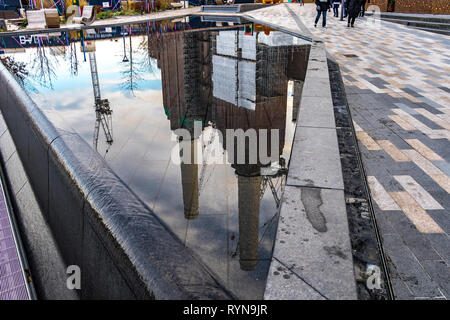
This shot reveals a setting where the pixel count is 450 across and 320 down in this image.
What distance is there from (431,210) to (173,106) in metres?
5.13

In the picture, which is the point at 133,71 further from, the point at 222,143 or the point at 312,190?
the point at 312,190

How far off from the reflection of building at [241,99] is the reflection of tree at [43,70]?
306 centimetres

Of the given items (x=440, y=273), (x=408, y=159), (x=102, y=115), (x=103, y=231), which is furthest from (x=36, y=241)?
(x=408, y=159)

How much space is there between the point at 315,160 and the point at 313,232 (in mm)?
1285

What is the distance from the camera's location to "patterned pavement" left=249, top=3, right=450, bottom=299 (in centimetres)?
290

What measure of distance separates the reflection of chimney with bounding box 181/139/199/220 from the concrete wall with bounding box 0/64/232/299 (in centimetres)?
74

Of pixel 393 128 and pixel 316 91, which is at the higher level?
pixel 316 91

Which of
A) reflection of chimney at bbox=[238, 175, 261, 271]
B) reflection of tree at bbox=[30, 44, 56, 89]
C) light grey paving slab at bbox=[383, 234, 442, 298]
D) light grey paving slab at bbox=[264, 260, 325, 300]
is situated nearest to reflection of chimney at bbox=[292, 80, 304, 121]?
reflection of chimney at bbox=[238, 175, 261, 271]

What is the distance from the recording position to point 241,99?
7.54m

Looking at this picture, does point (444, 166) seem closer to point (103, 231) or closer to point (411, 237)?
point (411, 237)

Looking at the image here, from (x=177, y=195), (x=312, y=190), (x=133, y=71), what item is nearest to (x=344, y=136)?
(x=312, y=190)

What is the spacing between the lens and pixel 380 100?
7496mm

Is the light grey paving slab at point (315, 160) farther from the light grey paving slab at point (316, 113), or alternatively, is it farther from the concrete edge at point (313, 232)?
the light grey paving slab at point (316, 113)

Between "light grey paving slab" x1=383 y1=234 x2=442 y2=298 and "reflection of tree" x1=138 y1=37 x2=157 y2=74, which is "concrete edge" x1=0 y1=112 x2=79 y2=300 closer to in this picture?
"light grey paving slab" x1=383 y1=234 x2=442 y2=298
